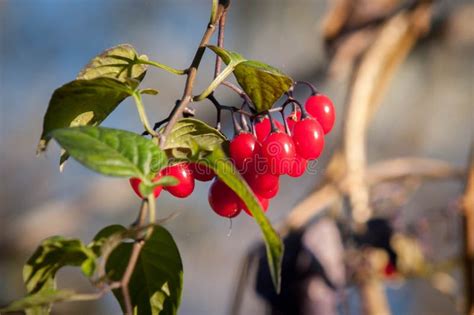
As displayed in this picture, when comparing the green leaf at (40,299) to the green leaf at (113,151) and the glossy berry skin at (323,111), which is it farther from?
the glossy berry skin at (323,111)

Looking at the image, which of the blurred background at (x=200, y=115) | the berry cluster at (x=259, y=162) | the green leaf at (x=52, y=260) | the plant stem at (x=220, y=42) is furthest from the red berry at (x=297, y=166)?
the blurred background at (x=200, y=115)

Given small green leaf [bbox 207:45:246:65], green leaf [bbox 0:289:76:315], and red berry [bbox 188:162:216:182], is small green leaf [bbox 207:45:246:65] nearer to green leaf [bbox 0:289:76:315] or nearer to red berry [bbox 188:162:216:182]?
red berry [bbox 188:162:216:182]

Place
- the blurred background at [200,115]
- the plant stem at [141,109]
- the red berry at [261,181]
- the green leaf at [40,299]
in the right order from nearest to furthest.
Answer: the green leaf at [40,299], the plant stem at [141,109], the red berry at [261,181], the blurred background at [200,115]

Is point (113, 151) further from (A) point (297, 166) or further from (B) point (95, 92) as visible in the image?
(A) point (297, 166)

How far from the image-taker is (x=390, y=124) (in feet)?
11.3

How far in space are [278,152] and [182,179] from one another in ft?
0.28

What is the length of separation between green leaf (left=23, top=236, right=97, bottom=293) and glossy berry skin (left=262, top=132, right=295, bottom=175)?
0.19 meters

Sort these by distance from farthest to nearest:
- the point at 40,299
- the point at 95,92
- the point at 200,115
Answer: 1. the point at 200,115
2. the point at 95,92
3. the point at 40,299

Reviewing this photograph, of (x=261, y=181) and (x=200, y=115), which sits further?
(x=200, y=115)

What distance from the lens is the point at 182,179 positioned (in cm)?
62

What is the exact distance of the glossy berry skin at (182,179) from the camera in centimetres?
61

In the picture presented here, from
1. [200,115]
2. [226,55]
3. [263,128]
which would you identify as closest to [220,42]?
[226,55]

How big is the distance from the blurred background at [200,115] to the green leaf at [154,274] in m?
2.15

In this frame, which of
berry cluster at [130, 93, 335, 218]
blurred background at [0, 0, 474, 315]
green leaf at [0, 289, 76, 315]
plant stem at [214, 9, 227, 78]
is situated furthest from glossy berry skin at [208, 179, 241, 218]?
blurred background at [0, 0, 474, 315]
